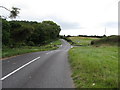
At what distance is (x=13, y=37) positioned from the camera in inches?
1565

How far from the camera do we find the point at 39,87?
7.72 meters

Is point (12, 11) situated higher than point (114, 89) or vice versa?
point (12, 11)

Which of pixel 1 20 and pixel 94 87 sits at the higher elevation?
pixel 1 20

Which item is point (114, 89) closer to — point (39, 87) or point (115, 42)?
point (39, 87)

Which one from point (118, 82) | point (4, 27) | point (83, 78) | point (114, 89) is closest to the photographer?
point (114, 89)

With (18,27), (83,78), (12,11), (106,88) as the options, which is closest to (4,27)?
(12,11)

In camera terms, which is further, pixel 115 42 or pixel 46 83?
pixel 115 42

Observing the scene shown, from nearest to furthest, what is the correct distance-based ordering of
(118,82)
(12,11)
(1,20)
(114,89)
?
(114,89) → (118,82) → (12,11) → (1,20)

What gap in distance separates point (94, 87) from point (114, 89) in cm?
68

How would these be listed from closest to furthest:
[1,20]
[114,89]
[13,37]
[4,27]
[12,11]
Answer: [114,89]
[12,11]
[1,20]
[4,27]
[13,37]

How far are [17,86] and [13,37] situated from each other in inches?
1293

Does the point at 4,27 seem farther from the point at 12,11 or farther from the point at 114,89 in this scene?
the point at 114,89

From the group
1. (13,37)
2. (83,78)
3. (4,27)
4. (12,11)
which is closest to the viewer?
(83,78)

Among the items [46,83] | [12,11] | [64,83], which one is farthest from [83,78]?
[12,11]
